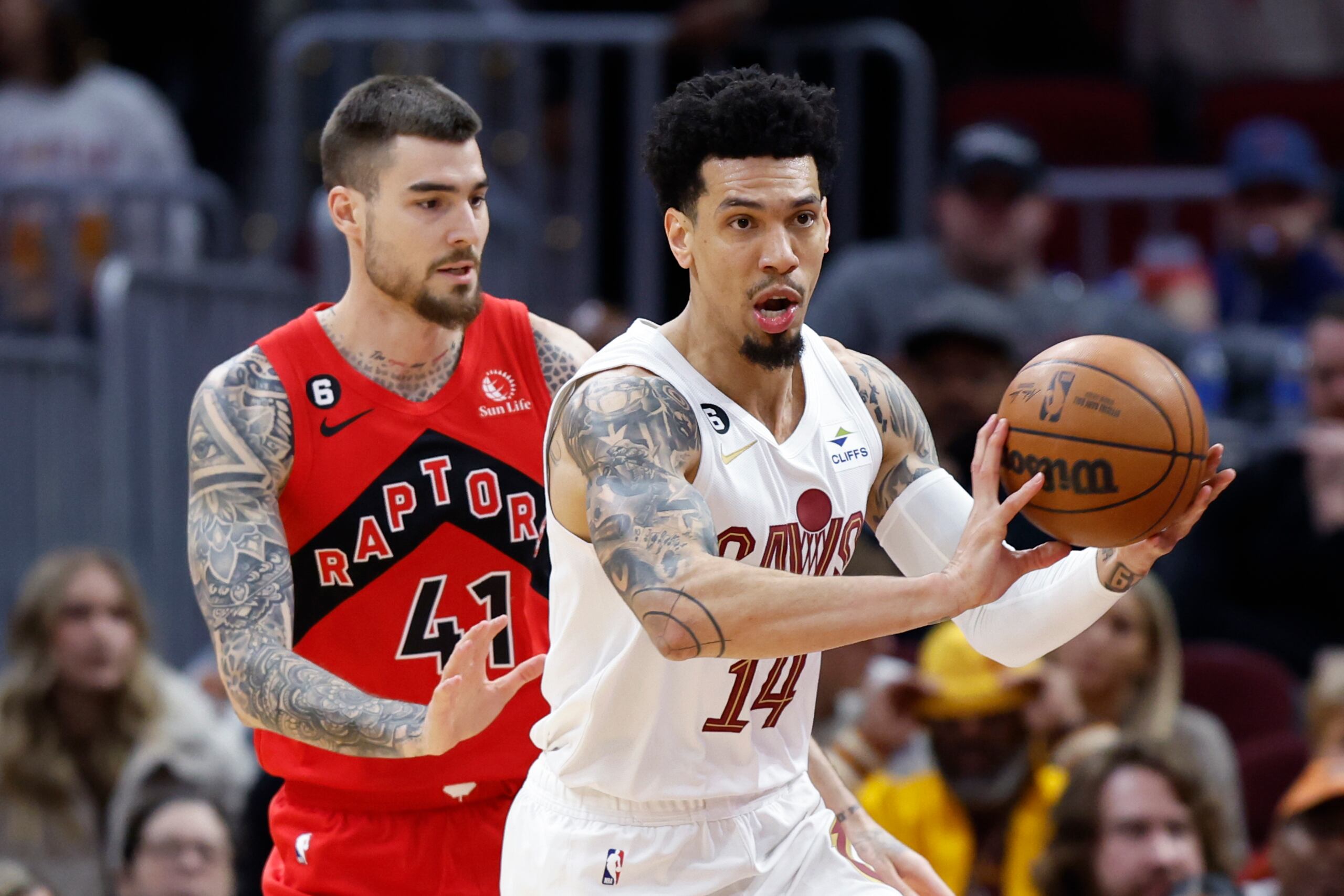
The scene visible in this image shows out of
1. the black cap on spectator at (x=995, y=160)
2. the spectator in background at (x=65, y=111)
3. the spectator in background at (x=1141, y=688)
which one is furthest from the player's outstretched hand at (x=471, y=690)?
the spectator in background at (x=65, y=111)

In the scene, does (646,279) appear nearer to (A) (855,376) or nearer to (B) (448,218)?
(B) (448,218)

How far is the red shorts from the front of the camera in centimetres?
458

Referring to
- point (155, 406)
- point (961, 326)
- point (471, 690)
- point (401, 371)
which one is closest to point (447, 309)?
point (401, 371)

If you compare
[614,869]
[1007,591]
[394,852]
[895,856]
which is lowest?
[394,852]

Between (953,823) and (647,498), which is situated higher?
(647,498)

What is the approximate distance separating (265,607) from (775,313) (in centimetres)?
147

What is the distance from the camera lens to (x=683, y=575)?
3.37 metres

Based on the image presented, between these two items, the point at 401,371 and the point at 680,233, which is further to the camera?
the point at 401,371

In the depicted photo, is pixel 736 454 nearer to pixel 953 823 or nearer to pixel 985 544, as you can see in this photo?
pixel 985 544

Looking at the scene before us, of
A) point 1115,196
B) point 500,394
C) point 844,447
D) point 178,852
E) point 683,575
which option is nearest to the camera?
point 683,575

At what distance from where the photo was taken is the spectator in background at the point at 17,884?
Result: 561cm

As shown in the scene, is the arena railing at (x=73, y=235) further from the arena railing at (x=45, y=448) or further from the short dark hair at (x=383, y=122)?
the short dark hair at (x=383, y=122)

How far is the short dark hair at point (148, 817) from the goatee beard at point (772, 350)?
346 cm

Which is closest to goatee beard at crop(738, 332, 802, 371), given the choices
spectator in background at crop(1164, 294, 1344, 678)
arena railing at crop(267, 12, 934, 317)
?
spectator in background at crop(1164, 294, 1344, 678)
